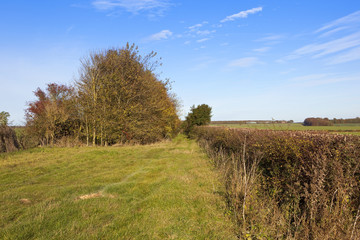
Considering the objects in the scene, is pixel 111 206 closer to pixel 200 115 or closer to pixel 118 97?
pixel 118 97

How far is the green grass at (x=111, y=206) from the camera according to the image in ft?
13.4

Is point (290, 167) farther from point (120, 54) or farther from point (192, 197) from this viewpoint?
point (120, 54)

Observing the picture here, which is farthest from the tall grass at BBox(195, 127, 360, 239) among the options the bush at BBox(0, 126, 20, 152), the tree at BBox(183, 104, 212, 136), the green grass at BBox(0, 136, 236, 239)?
the tree at BBox(183, 104, 212, 136)

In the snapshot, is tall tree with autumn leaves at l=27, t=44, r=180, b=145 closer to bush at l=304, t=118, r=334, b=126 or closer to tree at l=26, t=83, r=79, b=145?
tree at l=26, t=83, r=79, b=145

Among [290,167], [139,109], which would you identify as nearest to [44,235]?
[290,167]

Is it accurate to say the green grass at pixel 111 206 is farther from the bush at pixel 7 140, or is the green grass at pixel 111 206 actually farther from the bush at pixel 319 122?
the bush at pixel 319 122

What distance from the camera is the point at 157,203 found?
563 cm

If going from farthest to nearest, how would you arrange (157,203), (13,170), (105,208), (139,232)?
1. (13,170)
2. (157,203)
3. (105,208)
4. (139,232)

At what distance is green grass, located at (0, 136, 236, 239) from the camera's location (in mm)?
4090

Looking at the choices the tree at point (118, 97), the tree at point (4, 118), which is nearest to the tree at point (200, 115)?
the tree at point (118, 97)

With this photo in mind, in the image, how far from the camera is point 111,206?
5277mm

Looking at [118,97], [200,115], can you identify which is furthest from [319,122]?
[118,97]

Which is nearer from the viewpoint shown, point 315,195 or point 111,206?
point 315,195

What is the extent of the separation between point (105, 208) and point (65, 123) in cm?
1819
